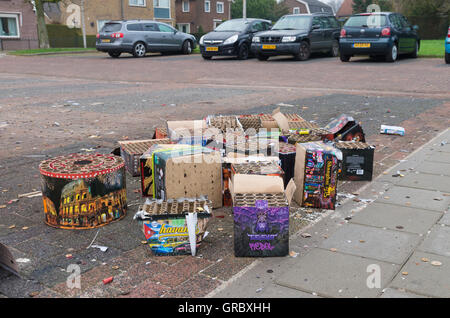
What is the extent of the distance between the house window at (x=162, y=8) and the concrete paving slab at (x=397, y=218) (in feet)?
157

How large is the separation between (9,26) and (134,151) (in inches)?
1587

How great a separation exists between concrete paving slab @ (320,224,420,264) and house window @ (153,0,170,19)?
48.3m

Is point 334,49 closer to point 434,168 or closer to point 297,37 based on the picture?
point 297,37

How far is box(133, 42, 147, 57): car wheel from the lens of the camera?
22422mm

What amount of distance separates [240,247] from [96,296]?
932 mm

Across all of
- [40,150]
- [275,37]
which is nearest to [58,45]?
[275,37]

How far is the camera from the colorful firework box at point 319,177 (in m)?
3.85

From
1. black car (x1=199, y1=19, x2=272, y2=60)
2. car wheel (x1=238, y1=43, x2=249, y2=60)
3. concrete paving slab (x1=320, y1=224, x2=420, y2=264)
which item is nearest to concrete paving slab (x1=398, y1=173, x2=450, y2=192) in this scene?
concrete paving slab (x1=320, y1=224, x2=420, y2=264)

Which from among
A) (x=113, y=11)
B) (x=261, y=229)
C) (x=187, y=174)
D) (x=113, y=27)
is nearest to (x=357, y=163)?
(x=187, y=174)

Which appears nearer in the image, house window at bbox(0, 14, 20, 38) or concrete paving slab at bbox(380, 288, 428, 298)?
concrete paving slab at bbox(380, 288, 428, 298)

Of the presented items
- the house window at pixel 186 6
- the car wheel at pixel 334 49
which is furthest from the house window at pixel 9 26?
the car wheel at pixel 334 49

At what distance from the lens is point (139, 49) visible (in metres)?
22.7

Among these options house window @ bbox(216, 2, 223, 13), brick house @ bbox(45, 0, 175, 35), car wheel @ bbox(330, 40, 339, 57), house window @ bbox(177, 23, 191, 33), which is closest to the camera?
car wheel @ bbox(330, 40, 339, 57)

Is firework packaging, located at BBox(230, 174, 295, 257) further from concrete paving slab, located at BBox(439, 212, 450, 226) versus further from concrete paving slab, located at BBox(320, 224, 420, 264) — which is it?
concrete paving slab, located at BBox(439, 212, 450, 226)
